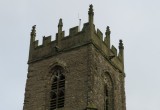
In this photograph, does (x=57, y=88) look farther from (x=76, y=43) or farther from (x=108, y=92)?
(x=108, y=92)

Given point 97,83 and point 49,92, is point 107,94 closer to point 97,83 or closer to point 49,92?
point 97,83

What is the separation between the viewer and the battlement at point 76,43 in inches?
1105

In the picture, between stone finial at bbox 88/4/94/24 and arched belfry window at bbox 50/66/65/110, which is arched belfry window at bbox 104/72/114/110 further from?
stone finial at bbox 88/4/94/24

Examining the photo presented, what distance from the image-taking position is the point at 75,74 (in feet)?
88.6

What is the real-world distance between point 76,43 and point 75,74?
7.55 ft

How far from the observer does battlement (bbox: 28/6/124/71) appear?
28078 millimetres

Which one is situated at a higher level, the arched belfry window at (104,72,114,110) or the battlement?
the battlement

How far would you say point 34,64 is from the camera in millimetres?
29453

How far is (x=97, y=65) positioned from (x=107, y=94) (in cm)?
232

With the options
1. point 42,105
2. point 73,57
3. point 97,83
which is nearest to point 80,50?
point 73,57

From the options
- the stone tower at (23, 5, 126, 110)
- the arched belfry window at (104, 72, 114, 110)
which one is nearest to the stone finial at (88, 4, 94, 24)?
the stone tower at (23, 5, 126, 110)

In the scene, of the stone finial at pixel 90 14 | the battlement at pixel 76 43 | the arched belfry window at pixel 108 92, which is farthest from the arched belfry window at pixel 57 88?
the stone finial at pixel 90 14

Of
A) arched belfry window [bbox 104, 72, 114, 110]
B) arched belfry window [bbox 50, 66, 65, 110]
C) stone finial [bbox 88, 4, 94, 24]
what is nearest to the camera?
arched belfry window [bbox 50, 66, 65, 110]

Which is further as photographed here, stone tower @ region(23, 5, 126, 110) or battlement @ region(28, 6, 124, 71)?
battlement @ region(28, 6, 124, 71)
